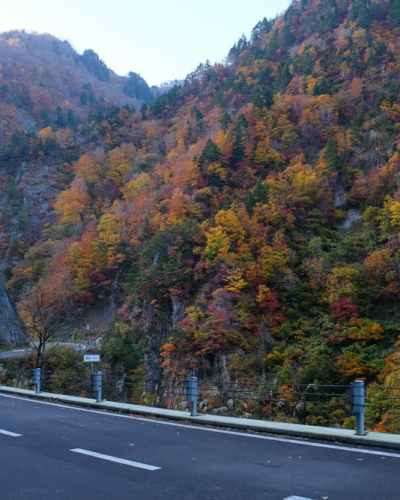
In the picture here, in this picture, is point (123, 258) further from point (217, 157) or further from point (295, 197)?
point (295, 197)

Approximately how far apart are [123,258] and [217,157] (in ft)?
51.9

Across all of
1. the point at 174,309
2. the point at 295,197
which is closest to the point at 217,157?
the point at 295,197

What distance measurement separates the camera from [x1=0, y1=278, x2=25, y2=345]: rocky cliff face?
31.0m

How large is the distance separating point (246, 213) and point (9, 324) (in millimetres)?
21993

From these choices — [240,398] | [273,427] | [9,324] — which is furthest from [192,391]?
[9,324]

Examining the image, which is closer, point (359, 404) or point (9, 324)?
point (359, 404)

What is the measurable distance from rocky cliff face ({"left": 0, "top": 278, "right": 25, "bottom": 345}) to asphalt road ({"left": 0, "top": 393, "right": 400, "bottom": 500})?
24.0m

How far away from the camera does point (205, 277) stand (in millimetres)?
38219

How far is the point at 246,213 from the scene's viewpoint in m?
42.0

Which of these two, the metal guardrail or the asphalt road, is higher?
the asphalt road

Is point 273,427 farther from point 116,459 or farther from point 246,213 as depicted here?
point 246,213

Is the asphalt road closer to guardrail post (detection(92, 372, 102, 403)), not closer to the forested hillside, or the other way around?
guardrail post (detection(92, 372, 102, 403))

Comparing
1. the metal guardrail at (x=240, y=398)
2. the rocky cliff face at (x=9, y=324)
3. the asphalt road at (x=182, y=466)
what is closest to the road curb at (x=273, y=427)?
the asphalt road at (x=182, y=466)

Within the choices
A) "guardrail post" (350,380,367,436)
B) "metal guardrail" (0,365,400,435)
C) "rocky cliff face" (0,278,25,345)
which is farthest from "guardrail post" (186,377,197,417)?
"rocky cliff face" (0,278,25,345)
